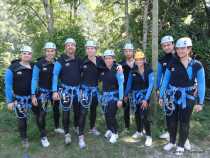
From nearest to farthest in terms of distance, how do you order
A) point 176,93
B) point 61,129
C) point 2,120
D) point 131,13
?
point 176,93
point 61,129
point 2,120
point 131,13

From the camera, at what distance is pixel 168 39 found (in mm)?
7828

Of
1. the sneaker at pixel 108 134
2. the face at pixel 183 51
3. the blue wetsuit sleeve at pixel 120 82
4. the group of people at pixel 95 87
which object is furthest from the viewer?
the sneaker at pixel 108 134

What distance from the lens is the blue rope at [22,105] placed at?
7.75 metres

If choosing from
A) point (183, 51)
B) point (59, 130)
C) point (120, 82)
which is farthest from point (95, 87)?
point (183, 51)

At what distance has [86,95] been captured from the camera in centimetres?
794

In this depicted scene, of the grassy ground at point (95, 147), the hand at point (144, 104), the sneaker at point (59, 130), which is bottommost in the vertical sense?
the grassy ground at point (95, 147)

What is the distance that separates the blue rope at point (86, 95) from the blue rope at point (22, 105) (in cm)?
117

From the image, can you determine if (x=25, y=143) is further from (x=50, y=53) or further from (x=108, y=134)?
(x=50, y=53)

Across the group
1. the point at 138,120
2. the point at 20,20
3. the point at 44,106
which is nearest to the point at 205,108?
the point at 138,120

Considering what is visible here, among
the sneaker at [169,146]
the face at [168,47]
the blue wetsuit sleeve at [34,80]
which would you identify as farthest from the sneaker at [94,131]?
the face at [168,47]

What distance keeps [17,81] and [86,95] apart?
1533 mm

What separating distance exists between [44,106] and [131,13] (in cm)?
1039

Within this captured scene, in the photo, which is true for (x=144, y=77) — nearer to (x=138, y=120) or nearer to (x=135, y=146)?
(x=138, y=120)

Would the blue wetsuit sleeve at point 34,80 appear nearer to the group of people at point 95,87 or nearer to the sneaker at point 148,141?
the group of people at point 95,87
